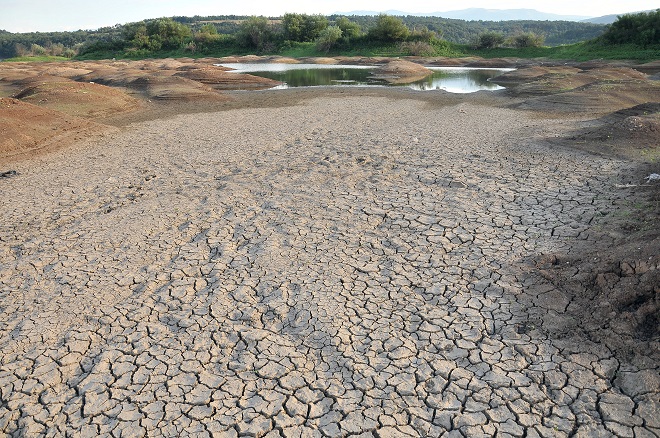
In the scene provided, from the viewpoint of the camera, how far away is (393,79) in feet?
109

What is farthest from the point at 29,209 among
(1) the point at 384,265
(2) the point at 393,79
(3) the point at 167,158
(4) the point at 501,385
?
(2) the point at 393,79

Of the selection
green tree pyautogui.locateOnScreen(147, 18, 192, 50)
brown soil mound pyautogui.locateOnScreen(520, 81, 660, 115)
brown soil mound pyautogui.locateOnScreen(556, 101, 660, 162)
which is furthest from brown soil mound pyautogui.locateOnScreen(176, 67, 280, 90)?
green tree pyautogui.locateOnScreen(147, 18, 192, 50)

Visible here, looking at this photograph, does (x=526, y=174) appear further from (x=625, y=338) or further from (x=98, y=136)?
(x=98, y=136)

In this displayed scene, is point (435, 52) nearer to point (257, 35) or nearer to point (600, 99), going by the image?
point (257, 35)

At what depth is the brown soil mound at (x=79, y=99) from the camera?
1847cm

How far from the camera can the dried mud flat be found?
395 cm

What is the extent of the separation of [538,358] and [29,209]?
866cm

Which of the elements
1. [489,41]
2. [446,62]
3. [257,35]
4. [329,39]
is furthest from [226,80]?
[257,35]

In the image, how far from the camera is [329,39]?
56469 mm

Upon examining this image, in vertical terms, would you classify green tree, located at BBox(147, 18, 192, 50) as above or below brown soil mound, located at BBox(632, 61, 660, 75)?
above

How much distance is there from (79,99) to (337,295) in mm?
18176

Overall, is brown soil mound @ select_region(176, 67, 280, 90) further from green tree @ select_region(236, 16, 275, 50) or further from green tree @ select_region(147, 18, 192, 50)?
green tree @ select_region(147, 18, 192, 50)

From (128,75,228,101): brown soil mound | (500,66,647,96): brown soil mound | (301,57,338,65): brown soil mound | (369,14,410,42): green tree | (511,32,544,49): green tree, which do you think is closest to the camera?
(500,66,647,96): brown soil mound

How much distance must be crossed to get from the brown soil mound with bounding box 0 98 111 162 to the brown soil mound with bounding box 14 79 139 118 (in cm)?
227
